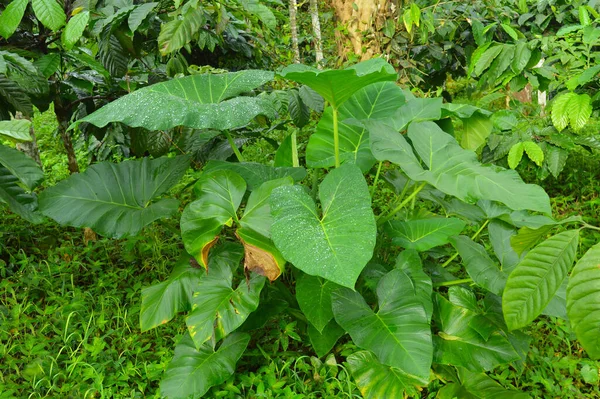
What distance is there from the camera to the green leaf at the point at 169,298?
1554 millimetres

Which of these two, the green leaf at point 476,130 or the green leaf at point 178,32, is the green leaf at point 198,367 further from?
the green leaf at point 476,130

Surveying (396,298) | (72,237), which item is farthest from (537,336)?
(72,237)

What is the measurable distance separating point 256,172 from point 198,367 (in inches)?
26.9

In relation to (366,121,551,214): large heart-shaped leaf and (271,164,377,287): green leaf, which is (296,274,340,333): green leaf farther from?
(366,121,551,214): large heart-shaped leaf

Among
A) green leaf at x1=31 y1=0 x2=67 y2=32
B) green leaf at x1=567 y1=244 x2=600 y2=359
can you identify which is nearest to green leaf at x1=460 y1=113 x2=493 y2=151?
green leaf at x1=567 y1=244 x2=600 y2=359

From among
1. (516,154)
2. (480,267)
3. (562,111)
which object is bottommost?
(516,154)

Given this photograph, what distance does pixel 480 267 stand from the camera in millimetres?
1530

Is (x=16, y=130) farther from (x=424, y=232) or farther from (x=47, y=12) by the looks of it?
(x=424, y=232)

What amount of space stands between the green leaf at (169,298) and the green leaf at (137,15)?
81cm

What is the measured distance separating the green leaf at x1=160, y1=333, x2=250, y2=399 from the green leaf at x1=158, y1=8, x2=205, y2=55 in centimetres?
96

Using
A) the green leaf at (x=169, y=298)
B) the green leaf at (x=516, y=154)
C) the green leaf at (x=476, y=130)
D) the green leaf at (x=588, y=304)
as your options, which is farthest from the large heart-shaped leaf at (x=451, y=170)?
the green leaf at (x=516, y=154)

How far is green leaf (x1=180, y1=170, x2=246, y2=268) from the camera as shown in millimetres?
1494

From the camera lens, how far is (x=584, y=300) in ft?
2.41

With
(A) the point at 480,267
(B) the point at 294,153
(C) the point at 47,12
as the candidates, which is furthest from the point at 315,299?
(C) the point at 47,12
